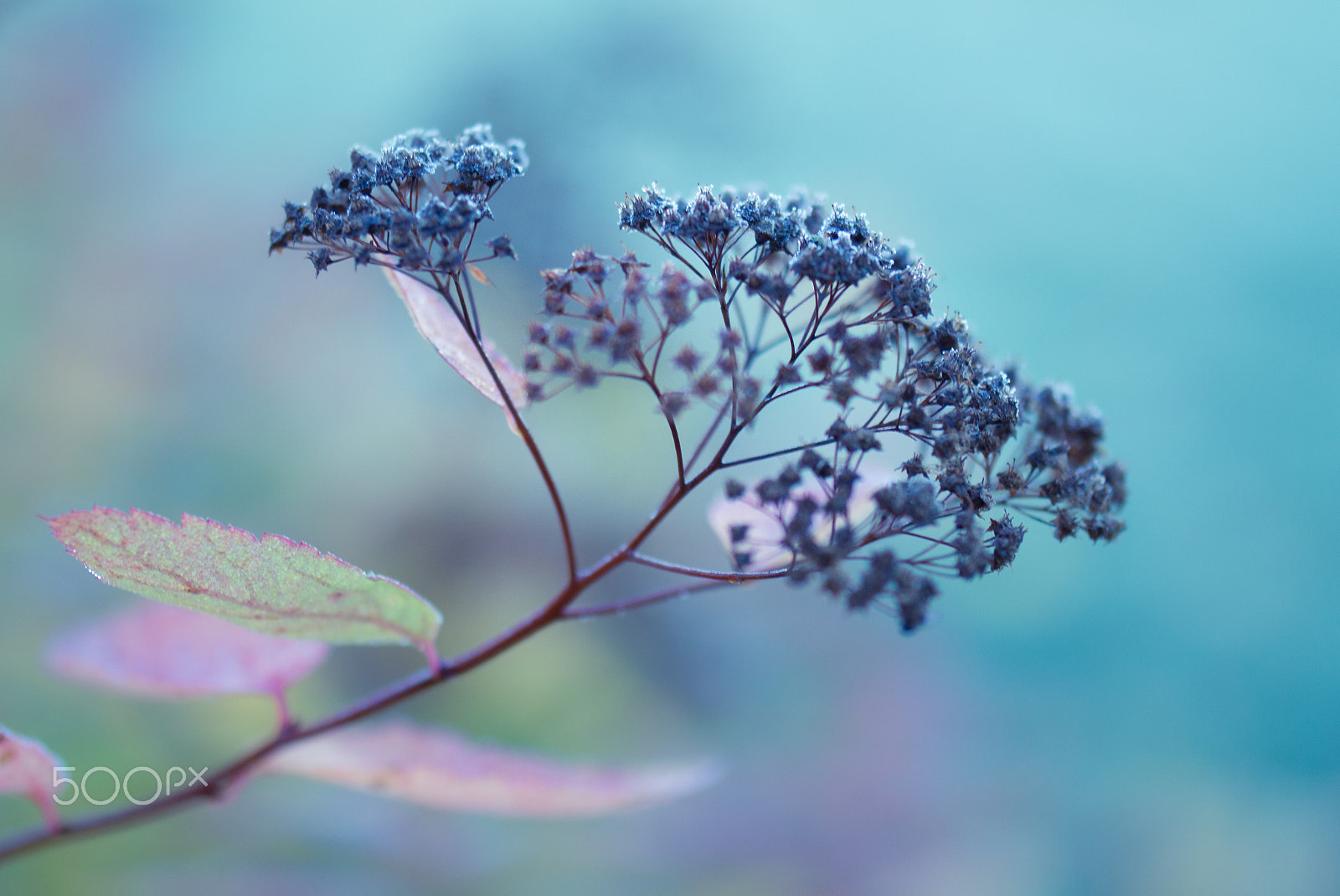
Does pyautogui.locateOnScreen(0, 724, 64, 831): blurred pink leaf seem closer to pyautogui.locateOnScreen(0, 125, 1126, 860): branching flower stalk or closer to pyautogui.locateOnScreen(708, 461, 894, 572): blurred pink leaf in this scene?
pyautogui.locateOnScreen(0, 125, 1126, 860): branching flower stalk

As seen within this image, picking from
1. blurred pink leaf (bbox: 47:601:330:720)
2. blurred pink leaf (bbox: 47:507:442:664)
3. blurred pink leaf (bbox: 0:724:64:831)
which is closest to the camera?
blurred pink leaf (bbox: 47:507:442:664)

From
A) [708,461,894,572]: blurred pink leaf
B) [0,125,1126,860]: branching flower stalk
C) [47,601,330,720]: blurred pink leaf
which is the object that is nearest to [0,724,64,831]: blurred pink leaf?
[47,601,330,720]: blurred pink leaf

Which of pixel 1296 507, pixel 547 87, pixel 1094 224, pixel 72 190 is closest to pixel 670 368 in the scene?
pixel 547 87

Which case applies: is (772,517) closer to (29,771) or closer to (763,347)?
(763,347)

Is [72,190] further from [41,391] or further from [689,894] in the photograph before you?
[689,894]

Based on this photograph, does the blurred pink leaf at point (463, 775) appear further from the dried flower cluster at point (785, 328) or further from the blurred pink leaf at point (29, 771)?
the dried flower cluster at point (785, 328)

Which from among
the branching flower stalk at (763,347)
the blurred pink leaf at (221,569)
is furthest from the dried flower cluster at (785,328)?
the blurred pink leaf at (221,569)
